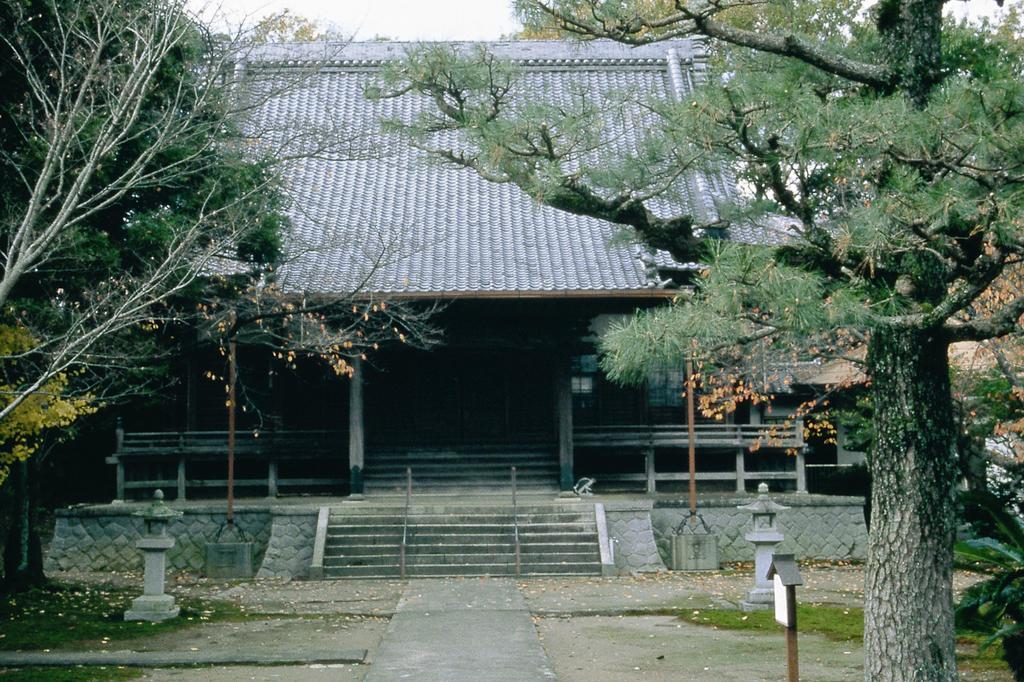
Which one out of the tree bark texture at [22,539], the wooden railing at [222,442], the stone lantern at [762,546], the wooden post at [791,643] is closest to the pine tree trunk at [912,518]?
the wooden post at [791,643]

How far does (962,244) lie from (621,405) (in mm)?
13705

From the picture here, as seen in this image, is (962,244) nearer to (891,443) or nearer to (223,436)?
(891,443)

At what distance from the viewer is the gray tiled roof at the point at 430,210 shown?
16.5 metres

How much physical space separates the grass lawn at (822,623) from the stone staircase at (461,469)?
21.7 feet

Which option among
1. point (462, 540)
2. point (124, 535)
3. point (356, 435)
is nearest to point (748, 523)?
point (462, 540)

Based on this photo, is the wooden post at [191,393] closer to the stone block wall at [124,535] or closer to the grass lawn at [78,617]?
the stone block wall at [124,535]

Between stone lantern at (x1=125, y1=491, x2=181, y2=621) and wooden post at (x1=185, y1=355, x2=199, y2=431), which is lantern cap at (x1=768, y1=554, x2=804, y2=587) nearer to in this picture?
stone lantern at (x1=125, y1=491, x2=181, y2=621)

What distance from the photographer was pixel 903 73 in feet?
22.9

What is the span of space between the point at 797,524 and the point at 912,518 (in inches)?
419

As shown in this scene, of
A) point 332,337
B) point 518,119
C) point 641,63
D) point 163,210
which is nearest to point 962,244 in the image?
point 518,119

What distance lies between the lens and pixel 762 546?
12523mm

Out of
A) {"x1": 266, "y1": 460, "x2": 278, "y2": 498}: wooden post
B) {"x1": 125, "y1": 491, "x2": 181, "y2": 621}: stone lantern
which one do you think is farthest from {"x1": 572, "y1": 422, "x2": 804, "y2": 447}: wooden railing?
{"x1": 125, "y1": 491, "x2": 181, "y2": 621}: stone lantern

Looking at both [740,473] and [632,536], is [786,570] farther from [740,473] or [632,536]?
[740,473]

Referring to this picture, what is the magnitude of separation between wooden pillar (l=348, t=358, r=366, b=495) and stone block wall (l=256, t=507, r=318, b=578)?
4.74 ft
